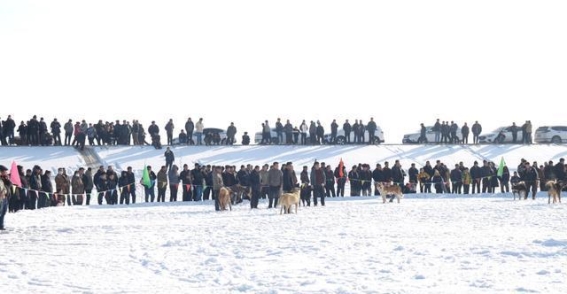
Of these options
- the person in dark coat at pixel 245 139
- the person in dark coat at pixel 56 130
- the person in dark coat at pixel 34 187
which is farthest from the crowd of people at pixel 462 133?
the person in dark coat at pixel 34 187

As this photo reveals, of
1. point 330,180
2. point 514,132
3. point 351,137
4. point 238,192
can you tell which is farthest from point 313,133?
point 238,192

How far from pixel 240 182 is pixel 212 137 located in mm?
19024

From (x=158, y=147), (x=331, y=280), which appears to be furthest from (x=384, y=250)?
(x=158, y=147)

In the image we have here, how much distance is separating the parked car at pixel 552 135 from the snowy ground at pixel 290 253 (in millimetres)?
32215

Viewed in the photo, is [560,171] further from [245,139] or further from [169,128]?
[169,128]

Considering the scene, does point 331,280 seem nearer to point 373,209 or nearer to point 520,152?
point 373,209

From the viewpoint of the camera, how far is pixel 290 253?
13.5 m

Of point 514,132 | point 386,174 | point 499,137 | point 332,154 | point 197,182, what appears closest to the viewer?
point 197,182

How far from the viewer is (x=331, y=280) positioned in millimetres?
10828

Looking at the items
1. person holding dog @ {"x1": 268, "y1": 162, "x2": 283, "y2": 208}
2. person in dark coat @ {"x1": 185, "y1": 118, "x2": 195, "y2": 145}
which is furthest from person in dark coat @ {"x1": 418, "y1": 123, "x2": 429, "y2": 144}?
person holding dog @ {"x1": 268, "y1": 162, "x2": 283, "y2": 208}

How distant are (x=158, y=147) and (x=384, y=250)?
31.1 metres

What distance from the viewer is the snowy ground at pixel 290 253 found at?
10609 mm

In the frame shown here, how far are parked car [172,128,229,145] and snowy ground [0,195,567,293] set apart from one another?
81.4ft

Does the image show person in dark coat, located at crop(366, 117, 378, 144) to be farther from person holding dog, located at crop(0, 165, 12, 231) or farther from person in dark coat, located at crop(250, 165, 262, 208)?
person holding dog, located at crop(0, 165, 12, 231)
